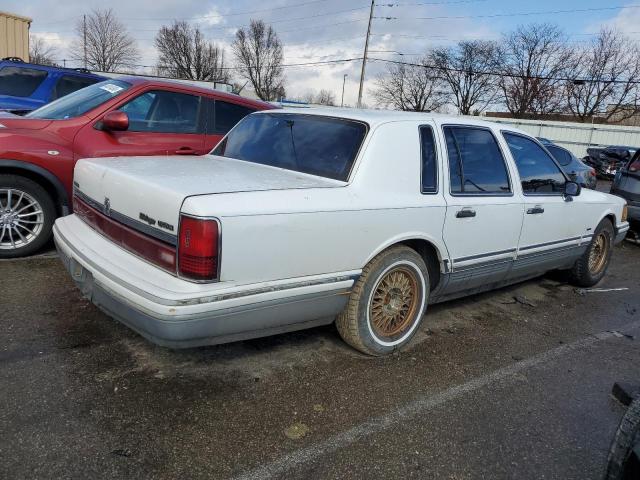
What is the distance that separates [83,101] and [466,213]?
3.83m

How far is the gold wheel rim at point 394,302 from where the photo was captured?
3.47 meters

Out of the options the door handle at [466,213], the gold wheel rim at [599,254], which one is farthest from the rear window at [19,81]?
the gold wheel rim at [599,254]

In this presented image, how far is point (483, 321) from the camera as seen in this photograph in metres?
4.45

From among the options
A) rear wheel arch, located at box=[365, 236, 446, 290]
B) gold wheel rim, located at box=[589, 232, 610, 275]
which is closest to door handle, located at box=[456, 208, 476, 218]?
rear wheel arch, located at box=[365, 236, 446, 290]

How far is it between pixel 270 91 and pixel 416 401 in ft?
228

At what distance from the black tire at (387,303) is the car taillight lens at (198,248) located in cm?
103

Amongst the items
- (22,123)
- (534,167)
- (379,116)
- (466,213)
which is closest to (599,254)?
(534,167)

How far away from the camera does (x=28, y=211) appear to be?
4.71 metres

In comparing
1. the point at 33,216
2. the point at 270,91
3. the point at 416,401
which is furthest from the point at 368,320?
the point at 270,91

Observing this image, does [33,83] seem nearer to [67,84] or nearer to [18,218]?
[67,84]

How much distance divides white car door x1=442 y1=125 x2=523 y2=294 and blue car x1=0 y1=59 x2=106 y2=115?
251 inches

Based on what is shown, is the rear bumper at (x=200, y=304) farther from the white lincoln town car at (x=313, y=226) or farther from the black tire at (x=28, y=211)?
the black tire at (x=28, y=211)

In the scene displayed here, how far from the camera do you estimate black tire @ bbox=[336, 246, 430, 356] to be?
330 cm

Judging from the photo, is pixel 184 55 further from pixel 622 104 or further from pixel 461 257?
pixel 461 257
